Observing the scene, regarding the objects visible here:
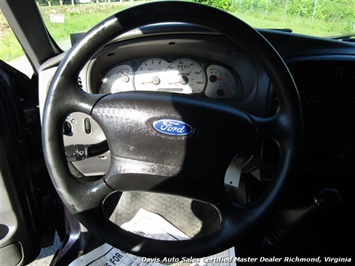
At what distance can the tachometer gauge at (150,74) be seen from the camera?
1229 mm

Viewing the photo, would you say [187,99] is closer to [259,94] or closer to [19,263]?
[259,94]

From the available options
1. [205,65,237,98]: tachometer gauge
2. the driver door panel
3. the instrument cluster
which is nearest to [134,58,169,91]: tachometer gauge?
the instrument cluster

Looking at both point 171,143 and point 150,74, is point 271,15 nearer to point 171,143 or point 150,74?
point 150,74

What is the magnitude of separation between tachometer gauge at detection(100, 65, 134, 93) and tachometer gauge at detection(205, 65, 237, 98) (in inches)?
13.4

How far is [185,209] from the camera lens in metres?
1.34

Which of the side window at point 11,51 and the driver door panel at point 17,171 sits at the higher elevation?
the side window at point 11,51

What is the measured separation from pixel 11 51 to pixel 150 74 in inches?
24.1

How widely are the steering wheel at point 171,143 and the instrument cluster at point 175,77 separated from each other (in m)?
0.47

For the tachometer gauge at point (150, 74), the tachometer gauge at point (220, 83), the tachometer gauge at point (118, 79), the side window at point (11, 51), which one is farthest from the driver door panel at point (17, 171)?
the tachometer gauge at point (220, 83)

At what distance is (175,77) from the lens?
4.06ft

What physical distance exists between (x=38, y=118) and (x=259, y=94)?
36.0 inches

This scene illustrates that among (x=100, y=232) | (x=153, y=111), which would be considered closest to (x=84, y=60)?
(x=153, y=111)

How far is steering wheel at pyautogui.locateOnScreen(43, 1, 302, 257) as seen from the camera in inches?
29.3

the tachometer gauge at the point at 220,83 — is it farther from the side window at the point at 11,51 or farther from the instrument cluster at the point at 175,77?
the side window at the point at 11,51
